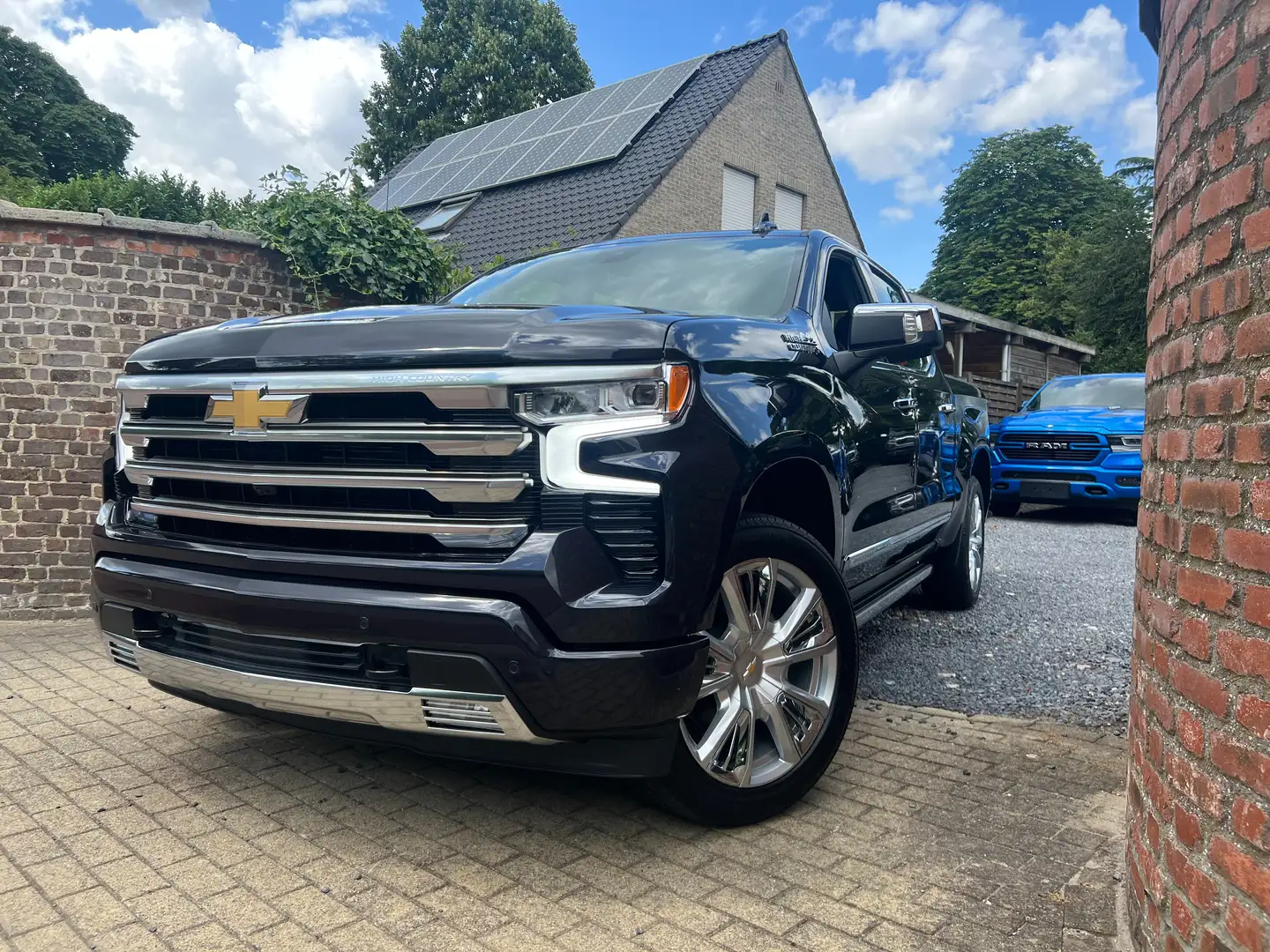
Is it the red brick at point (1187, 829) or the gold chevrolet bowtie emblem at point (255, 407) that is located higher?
the gold chevrolet bowtie emblem at point (255, 407)

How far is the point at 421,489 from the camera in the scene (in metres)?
2.36

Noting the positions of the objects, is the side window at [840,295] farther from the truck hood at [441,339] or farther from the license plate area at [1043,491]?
the license plate area at [1043,491]

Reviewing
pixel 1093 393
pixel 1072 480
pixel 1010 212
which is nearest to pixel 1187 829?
pixel 1072 480

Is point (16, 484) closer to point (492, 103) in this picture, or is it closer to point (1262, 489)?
point (1262, 489)

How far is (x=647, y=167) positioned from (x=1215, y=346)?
1666 centimetres

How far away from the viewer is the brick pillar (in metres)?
1.55

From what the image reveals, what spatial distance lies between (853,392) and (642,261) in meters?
1.06

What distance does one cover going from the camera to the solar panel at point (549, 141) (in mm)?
18828

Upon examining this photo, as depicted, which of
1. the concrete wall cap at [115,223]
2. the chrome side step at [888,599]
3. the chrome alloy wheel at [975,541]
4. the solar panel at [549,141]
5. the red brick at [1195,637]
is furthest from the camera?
the solar panel at [549,141]

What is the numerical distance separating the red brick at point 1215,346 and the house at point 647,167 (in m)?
14.6

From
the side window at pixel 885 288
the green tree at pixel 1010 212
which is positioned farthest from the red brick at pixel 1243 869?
the green tree at pixel 1010 212

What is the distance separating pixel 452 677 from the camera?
2.27m

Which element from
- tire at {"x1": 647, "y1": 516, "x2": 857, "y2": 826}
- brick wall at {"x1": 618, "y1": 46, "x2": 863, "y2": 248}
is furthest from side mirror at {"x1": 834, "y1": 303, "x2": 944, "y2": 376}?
brick wall at {"x1": 618, "y1": 46, "x2": 863, "y2": 248}

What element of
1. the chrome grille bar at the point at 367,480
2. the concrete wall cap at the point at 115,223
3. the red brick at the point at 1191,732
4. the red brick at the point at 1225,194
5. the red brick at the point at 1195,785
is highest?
the concrete wall cap at the point at 115,223
